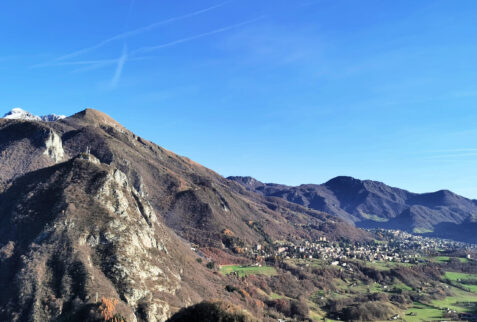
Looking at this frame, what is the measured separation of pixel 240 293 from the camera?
190m

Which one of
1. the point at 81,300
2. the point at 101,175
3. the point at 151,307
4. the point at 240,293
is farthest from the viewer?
the point at 240,293

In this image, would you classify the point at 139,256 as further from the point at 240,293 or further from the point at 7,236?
the point at 240,293

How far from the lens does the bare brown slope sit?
107 meters

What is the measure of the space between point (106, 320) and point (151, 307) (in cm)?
3131

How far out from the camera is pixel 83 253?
123 meters

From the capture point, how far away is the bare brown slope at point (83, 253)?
107062 millimetres

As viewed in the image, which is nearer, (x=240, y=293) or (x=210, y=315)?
(x=210, y=315)

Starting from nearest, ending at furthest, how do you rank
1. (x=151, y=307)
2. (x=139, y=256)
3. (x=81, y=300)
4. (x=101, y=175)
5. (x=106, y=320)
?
(x=106, y=320) < (x=81, y=300) < (x=151, y=307) < (x=139, y=256) < (x=101, y=175)

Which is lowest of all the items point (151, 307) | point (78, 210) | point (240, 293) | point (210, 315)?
point (240, 293)

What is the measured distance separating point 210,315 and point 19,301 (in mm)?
77042

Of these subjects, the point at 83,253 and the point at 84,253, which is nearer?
the point at 83,253

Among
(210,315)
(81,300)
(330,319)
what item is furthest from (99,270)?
(330,319)

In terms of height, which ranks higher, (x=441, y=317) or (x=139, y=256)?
(x=139, y=256)

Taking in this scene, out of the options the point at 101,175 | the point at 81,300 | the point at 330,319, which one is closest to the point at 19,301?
the point at 81,300
